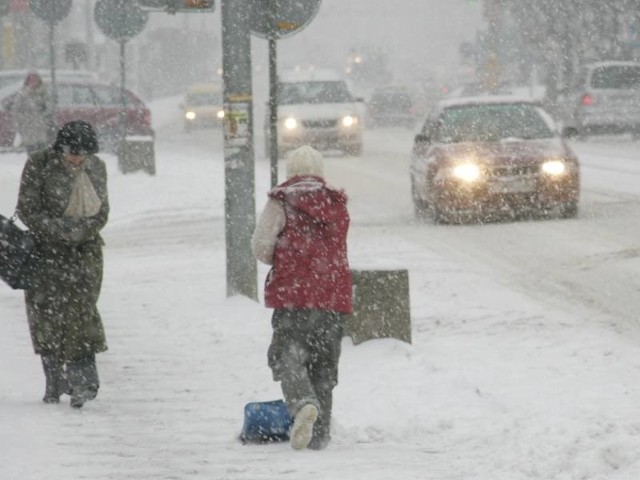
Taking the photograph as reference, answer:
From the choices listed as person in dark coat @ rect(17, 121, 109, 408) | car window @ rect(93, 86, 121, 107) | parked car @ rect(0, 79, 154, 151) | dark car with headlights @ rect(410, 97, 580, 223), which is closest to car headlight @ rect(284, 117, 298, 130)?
parked car @ rect(0, 79, 154, 151)

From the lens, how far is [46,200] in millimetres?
8609

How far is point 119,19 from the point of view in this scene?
2291 centimetres

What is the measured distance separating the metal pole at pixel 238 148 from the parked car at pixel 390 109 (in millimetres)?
40452

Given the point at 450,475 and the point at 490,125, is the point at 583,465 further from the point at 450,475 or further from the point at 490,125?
the point at 490,125

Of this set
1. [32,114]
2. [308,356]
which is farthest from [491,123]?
[308,356]

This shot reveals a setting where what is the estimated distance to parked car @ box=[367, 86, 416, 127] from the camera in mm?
52750

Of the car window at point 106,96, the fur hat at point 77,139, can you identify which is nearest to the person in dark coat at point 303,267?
the fur hat at point 77,139

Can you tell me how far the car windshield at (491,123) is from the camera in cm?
1933

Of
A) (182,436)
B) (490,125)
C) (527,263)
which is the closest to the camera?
(182,436)

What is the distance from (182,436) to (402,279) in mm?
2480

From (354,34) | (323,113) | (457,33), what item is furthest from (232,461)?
(354,34)

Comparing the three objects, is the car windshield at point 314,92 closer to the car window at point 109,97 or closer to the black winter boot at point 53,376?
the car window at point 109,97

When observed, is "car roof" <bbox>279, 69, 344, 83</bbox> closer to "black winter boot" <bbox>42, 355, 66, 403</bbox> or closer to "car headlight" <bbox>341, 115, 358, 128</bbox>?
"car headlight" <bbox>341, 115, 358, 128</bbox>

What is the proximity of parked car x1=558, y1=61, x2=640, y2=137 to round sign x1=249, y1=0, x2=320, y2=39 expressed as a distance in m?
25.8
